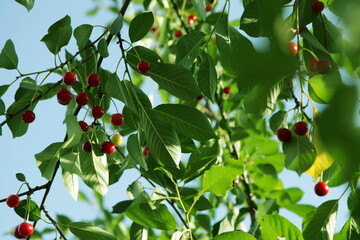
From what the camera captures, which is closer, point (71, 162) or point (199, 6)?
point (71, 162)

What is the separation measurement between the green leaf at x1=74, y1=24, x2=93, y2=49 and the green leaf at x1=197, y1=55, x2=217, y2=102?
15.1 inches

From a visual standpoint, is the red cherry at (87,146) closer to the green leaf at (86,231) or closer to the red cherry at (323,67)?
the green leaf at (86,231)

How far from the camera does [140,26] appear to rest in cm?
145

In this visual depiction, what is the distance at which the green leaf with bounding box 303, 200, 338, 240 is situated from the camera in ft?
4.08

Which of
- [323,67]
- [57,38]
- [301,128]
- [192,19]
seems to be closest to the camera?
[323,67]

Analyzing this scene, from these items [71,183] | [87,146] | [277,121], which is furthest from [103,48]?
[277,121]

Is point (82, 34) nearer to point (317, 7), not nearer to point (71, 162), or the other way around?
point (71, 162)

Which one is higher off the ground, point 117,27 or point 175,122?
point 117,27

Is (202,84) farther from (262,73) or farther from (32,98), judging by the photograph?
(262,73)

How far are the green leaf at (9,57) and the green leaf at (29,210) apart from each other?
1.48ft

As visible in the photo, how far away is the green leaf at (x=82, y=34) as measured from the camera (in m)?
1.41

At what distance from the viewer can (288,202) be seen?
2.49m

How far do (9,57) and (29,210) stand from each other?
50 centimetres

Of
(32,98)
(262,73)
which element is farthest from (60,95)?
(262,73)
